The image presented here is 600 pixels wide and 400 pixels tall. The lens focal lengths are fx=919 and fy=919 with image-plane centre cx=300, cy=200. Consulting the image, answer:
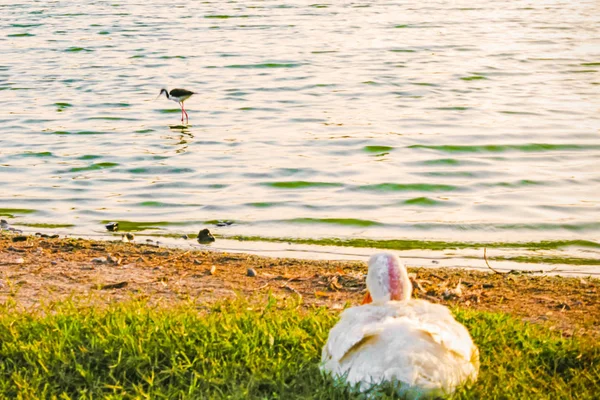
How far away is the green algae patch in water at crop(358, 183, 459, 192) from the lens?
10.4 m

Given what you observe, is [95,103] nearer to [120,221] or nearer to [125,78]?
[125,78]

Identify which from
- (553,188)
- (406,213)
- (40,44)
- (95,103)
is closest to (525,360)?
(406,213)

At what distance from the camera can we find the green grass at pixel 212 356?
15.6 ft

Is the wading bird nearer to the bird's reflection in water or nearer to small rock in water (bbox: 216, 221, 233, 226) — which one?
the bird's reflection in water

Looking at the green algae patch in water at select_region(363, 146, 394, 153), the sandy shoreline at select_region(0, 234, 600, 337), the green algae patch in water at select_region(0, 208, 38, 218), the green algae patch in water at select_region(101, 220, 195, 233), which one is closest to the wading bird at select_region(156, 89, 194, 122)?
the green algae patch in water at select_region(363, 146, 394, 153)

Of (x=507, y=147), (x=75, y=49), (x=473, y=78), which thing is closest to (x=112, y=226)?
(x=507, y=147)

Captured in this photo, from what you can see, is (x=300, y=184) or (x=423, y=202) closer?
(x=423, y=202)

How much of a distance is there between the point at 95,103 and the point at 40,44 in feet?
24.8

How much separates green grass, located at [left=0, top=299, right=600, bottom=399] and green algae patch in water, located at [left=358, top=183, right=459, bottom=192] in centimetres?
458

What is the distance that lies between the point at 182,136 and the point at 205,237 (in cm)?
457

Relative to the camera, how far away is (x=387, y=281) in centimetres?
500

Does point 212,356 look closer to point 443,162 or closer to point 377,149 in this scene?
point 443,162

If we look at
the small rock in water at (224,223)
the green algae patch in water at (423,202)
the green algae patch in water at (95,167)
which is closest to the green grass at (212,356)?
the small rock in water at (224,223)

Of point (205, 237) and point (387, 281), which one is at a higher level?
point (387, 281)
